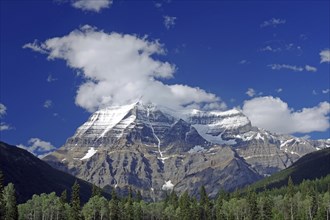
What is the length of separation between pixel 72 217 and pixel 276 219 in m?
73.9

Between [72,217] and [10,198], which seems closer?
[72,217]

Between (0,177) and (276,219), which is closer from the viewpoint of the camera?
(0,177)

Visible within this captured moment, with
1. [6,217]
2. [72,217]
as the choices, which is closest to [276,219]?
[72,217]

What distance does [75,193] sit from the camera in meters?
177

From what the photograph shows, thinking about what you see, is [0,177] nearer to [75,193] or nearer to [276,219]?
[75,193]

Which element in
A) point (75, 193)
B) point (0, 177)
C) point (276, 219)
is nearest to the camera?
point (0, 177)

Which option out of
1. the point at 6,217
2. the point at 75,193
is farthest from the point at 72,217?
the point at 6,217

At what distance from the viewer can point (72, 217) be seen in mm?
177750

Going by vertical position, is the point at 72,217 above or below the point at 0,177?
below

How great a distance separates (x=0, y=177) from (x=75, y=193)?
26.4m

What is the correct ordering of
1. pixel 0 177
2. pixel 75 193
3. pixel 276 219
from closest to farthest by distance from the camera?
pixel 0 177
pixel 75 193
pixel 276 219

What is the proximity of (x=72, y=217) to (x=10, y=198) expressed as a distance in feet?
113

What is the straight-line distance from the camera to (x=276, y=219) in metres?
196

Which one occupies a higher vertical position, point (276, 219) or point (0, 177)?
point (0, 177)
